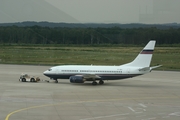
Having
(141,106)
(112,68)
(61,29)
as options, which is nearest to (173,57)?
(61,29)

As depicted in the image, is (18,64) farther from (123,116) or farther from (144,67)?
(123,116)

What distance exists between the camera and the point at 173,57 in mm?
102312

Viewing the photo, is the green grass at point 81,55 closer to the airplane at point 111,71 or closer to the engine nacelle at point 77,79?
the airplane at point 111,71

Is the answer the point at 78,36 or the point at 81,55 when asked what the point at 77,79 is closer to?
the point at 81,55

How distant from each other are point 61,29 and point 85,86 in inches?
2676

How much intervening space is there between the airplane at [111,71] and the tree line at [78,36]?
165 ft

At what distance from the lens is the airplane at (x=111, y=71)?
2142 inches

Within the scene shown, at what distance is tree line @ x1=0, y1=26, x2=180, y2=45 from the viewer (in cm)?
11075

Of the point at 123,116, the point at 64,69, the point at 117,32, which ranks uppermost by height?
the point at 117,32

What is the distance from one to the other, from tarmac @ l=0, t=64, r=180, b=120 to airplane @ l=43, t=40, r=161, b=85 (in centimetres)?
122

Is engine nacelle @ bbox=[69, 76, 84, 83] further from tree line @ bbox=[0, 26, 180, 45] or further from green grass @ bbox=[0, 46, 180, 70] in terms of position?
tree line @ bbox=[0, 26, 180, 45]

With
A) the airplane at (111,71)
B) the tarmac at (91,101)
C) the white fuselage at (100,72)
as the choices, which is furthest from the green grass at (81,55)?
the tarmac at (91,101)

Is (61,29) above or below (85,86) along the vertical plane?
above

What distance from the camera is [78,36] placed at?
124 metres
